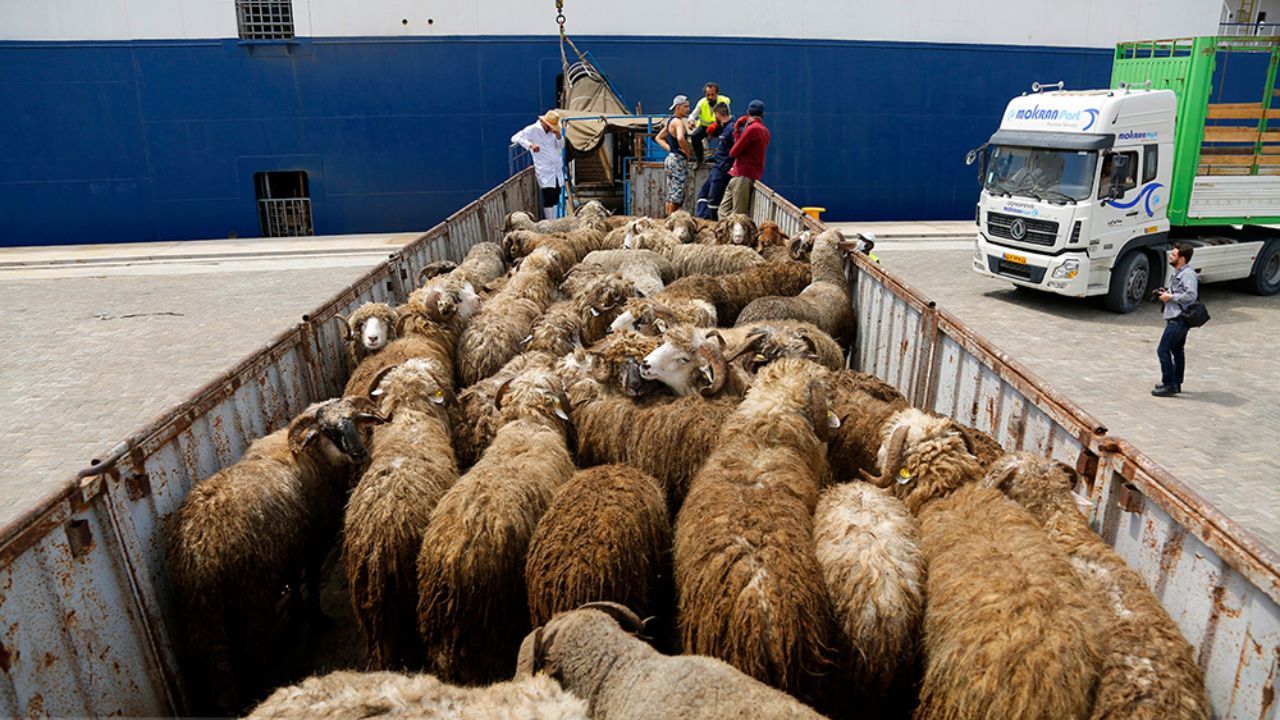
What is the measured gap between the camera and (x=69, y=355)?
44.1 ft

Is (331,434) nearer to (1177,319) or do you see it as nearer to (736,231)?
(736,231)

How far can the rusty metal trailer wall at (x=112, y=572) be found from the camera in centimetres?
333

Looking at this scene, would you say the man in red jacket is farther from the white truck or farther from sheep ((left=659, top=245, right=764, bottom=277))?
the white truck

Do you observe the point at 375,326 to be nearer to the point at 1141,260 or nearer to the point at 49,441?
the point at 49,441

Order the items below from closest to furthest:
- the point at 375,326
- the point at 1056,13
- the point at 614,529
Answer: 1. the point at 614,529
2. the point at 375,326
3. the point at 1056,13


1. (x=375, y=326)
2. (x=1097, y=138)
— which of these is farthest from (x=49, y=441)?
(x=1097, y=138)

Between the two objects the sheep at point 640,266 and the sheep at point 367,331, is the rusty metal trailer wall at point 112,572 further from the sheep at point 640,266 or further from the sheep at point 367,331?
the sheep at point 640,266

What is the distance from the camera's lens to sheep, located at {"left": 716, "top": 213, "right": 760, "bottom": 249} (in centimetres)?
1115

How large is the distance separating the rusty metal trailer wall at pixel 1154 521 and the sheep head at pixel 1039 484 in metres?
0.08

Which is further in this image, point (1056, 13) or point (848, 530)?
point (1056, 13)

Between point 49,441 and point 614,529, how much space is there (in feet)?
30.0

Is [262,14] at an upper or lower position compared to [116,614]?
upper

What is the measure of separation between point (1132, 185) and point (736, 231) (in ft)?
26.8

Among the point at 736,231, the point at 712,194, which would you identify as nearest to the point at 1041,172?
the point at 712,194
